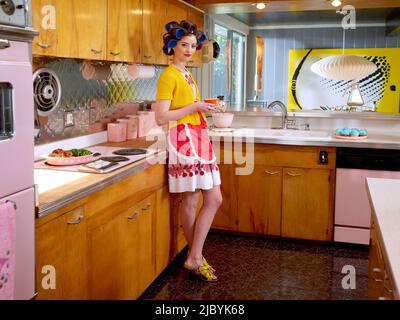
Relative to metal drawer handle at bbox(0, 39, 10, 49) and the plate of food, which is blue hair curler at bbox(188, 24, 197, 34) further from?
metal drawer handle at bbox(0, 39, 10, 49)

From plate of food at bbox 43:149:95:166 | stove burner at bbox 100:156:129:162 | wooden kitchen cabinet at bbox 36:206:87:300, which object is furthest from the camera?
stove burner at bbox 100:156:129:162

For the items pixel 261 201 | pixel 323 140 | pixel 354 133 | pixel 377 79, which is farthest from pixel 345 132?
pixel 377 79

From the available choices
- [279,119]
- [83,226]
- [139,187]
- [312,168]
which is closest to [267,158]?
[312,168]

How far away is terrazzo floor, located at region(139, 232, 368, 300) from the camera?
3.12 meters

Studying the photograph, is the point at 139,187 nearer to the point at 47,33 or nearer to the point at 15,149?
the point at 47,33

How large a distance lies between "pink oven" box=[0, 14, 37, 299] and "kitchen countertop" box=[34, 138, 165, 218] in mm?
143

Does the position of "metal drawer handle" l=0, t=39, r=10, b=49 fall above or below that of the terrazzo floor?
above

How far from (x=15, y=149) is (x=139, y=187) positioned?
49.4 inches

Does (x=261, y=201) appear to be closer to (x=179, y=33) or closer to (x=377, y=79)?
(x=179, y=33)

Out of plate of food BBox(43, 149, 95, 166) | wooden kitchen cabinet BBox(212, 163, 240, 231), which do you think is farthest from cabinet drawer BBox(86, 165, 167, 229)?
wooden kitchen cabinet BBox(212, 163, 240, 231)

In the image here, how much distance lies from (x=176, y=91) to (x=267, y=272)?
55.2 inches

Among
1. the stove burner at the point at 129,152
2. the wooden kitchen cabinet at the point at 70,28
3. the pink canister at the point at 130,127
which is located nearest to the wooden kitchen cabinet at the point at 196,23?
the pink canister at the point at 130,127

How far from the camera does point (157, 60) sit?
11.6 ft

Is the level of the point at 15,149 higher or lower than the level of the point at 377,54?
lower
